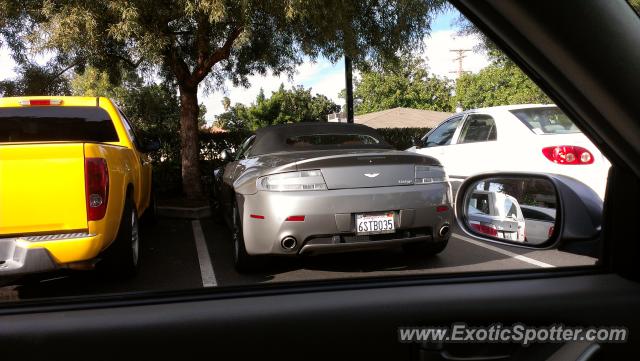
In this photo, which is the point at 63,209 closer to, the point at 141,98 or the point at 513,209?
the point at 513,209

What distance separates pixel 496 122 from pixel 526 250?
3.22 ft

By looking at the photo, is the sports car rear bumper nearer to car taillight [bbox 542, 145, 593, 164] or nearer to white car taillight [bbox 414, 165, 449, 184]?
white car taillight [bbox 414, 165, 449, 184]

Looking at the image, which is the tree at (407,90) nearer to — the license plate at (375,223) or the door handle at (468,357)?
the door handle at (468,357)

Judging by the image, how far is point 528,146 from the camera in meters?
2.01

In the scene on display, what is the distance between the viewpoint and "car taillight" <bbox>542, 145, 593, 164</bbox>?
153 cm

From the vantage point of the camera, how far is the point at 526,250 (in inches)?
58.2

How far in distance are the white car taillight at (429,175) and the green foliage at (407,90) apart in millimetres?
1211

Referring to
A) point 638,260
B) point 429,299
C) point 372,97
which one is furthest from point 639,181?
point 372,97

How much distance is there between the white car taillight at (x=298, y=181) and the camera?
368cm

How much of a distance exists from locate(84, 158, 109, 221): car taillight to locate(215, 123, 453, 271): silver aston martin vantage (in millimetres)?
1080

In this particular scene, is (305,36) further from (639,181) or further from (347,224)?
(639,181)

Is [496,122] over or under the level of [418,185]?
over

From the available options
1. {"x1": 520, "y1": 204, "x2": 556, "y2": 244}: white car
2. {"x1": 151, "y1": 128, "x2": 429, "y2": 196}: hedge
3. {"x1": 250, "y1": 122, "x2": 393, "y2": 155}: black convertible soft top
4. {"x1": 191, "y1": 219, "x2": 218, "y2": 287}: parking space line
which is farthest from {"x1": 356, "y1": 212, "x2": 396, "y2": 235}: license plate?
{"x1": 151, "y1": 128, "x2": 429, "y2": 196}: hedge

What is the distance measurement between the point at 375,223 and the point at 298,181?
66cm
